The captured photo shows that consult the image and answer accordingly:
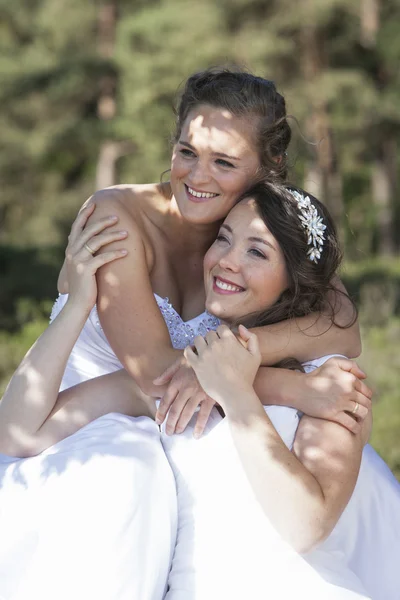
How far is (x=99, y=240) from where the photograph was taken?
3645mm

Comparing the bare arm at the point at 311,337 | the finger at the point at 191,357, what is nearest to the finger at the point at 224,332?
the finger at the point at 191,357

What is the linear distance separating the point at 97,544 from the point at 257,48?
1900 centimetres

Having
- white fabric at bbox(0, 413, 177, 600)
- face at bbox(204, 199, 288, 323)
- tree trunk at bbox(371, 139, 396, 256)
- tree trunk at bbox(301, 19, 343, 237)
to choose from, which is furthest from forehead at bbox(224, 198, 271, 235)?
tree trunk at bbox(371, 139, 396, 256)

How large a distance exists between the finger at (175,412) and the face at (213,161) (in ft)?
3.14

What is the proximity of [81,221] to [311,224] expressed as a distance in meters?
1.01

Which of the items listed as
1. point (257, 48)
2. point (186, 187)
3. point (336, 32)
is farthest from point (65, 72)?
point (186, 187)

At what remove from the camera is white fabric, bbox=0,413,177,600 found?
2.88 metres

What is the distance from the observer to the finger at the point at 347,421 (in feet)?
10.6

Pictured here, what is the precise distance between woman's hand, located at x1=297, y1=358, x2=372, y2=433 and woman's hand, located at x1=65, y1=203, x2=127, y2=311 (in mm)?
952

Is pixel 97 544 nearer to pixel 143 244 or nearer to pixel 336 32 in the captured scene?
pixel 143 244

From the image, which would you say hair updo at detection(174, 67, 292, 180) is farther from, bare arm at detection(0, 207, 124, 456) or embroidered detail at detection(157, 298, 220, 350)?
bare arm at detection(0, 207, 124, 456)

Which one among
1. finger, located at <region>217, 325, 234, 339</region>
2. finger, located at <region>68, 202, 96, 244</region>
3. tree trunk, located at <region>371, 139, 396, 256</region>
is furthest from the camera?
tree trunk, located at <region>371, 139, 396, 256</region>

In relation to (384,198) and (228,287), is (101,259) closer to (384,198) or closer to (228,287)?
(228,287)

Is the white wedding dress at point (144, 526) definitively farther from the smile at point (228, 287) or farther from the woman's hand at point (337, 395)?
the smile at point (228, 287)
